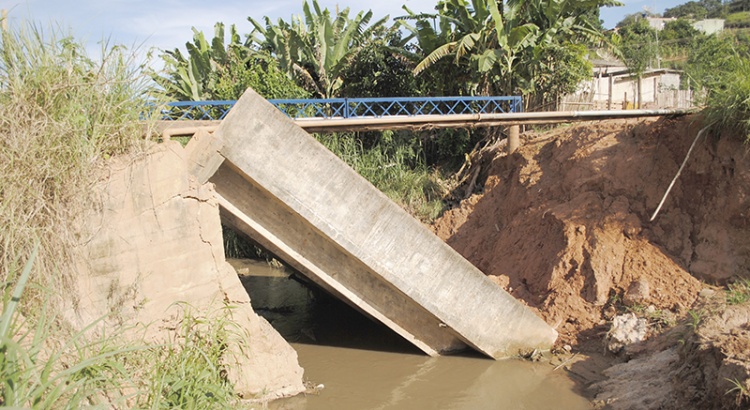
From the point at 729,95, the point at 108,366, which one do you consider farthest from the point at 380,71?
the point at 108,366

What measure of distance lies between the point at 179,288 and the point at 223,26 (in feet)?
42.9

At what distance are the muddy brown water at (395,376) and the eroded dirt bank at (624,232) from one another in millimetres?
722

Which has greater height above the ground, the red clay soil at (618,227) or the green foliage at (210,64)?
the green foliage at (210,64)

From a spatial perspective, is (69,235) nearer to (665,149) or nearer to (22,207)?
(22,207)

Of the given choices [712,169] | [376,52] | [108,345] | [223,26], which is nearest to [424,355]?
[108,345]

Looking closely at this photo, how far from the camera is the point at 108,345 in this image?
449 cm

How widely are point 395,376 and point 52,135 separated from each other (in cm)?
416

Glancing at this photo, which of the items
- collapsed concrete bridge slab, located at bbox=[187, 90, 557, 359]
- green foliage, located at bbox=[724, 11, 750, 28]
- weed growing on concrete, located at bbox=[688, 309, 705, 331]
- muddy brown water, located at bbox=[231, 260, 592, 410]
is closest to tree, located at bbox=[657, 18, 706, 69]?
green foliage, located at bbox=[724, 11, 750, 28]

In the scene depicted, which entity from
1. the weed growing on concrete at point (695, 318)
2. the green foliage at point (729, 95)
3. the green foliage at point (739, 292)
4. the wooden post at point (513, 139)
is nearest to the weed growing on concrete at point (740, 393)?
the weed growing on concrete at point (695, 318)

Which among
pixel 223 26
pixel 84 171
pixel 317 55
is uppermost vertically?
pixel 223 26

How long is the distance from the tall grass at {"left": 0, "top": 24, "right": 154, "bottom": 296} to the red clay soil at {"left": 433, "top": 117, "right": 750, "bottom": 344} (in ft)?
17.4

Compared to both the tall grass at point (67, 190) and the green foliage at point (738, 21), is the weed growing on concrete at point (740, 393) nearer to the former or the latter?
the tall grass at point (67, 190)

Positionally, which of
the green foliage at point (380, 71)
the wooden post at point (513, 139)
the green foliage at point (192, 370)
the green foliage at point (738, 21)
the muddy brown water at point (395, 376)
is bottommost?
the muddy brown water at point (395, 376)

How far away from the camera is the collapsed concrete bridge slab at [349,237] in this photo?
20.5ft
